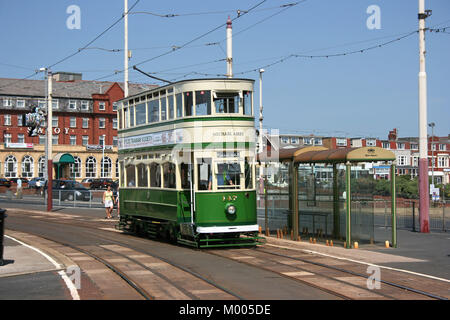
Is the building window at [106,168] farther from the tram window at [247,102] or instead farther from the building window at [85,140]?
the tram window at [247,102]

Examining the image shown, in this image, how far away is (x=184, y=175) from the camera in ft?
61.5

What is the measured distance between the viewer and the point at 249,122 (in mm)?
18844

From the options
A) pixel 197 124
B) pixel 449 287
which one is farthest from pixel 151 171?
pixel 449 287

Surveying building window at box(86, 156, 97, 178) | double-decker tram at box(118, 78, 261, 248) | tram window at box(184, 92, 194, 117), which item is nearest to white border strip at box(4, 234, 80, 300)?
double-decker tram at box(118, 78, 261, 248)

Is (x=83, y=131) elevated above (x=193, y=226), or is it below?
above

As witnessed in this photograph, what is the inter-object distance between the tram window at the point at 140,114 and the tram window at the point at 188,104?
313cm

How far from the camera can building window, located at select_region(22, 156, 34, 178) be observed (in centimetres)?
8806

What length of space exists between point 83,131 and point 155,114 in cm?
7626

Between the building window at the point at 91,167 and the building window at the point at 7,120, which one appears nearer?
the building window at the point at 7,120

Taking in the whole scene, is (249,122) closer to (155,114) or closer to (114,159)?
(155,114)

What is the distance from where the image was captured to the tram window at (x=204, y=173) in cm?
1827

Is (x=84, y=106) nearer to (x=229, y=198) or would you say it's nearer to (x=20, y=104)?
(x=20, y=104)

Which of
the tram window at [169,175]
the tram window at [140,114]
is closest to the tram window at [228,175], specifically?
the tram window at [169,175]
